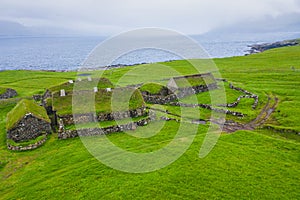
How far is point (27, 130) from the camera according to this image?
91.5ft

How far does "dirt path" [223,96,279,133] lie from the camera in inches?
1206

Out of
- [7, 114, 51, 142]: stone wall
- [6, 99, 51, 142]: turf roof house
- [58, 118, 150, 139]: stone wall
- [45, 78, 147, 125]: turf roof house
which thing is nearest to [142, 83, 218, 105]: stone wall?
[45, 78, 147, 125]: turf roof house

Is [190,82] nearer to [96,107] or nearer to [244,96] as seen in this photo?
[244,96]

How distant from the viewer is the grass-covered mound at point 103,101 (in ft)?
106

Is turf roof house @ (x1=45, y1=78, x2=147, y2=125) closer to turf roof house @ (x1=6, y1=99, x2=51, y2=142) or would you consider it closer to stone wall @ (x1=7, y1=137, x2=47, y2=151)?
turf roof house @ (x1=6, y1=99, x2=51, y2=142)

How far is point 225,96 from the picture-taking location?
45000 mm

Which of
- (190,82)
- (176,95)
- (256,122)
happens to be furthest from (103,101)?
→ (190,82)

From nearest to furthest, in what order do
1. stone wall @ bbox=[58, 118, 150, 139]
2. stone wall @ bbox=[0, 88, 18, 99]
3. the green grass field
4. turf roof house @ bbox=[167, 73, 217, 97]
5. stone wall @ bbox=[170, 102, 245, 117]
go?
1. the green grass field
2. stone wall @ bbox=[58, 118, 150, 139]
3. stone wall @ bbox=[170, 102, 245, 117]
4. turf roof house @ bbox=[167, 73, 217, 97]
5. stone wall @ bbox=[0, 88, 18, 99]

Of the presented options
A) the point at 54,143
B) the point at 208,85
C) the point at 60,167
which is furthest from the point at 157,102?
the point at 60,167

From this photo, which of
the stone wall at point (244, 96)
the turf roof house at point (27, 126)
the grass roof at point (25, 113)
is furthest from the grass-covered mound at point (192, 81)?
the turf roof house at point (27, 126)

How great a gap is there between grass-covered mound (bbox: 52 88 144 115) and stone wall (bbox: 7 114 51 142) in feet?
11.9

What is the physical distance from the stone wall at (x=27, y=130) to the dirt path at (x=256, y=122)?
2250 cm

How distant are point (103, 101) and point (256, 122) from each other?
21387mm

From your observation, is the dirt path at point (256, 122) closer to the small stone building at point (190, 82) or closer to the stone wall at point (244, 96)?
the stone wall at point (244, 96)
